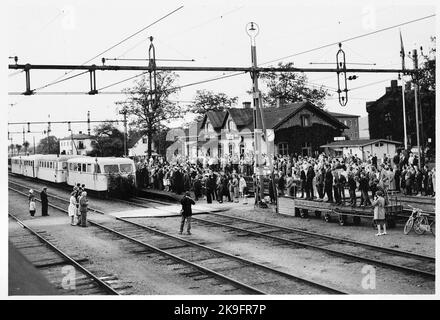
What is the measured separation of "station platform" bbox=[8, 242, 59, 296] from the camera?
1002 centimetres

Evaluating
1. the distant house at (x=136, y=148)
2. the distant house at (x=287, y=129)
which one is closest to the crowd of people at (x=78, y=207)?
the distant house at (x=287, y=129)

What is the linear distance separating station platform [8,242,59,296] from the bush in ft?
60.5

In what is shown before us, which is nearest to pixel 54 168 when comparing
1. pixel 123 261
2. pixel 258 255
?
pixel 123 261

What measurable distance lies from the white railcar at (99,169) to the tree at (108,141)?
19.2m

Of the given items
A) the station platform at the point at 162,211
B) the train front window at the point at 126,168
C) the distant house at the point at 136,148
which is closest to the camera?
the station platform at the point at 162,211

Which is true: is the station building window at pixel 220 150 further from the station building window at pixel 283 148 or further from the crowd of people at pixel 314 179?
the crowd of people at pixel 314 179

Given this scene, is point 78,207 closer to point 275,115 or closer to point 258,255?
point 258,255

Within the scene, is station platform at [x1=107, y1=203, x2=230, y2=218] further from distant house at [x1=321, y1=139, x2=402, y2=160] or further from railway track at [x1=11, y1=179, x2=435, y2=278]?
distant house at [x1=321, y1=139, x2=402, y2=160]

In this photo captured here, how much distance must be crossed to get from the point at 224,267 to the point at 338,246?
4.02 meters

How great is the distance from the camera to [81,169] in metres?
33.6

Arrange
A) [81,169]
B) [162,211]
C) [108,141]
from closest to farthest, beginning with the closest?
[162,211]
[81,169]
[108,141]

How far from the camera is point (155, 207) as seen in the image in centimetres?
2662

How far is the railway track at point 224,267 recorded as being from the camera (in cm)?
1164
